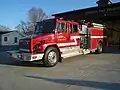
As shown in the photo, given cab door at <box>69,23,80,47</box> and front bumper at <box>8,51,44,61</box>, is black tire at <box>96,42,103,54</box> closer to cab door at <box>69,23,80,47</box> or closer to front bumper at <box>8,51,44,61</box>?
cab door at <box>69,23,80,47</box>

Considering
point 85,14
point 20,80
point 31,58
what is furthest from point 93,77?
point 85,14

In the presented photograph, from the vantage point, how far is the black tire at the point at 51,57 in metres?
12.6

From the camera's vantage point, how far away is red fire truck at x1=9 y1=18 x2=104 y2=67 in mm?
12445

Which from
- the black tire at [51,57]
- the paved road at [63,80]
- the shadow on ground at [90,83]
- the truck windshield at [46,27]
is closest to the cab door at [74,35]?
the truck windshield at [46,27]

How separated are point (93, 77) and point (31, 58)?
3.69 metres

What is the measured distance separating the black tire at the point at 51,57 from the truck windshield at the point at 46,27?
107 centimetres

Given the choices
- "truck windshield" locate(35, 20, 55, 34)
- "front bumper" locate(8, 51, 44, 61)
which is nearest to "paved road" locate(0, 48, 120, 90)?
"front bumper" locate(8, 51, 44, 61)

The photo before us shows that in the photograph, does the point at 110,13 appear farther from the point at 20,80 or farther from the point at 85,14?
the point at 20,80

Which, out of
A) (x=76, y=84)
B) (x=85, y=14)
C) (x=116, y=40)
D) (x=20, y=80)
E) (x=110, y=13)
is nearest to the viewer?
(x=76, y=84)

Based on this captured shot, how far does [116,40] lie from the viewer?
27859 millimetres

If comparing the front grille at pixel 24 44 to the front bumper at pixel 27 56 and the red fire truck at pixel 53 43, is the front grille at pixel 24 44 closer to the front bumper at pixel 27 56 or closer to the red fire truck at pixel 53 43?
the red fire truck at pixel 53 43

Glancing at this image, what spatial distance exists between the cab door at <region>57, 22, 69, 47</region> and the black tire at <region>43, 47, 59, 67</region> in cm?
58

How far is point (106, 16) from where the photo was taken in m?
24.4

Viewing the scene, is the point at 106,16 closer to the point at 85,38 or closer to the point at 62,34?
the point at 85,38
